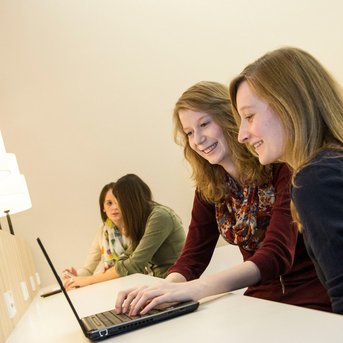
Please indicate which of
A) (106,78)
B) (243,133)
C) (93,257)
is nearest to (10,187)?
(93,257)

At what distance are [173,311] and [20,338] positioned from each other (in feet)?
1.55

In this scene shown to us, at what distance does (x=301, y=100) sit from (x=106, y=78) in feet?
8.71

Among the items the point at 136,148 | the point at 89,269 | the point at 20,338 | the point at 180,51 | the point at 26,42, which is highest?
the point at 26,42

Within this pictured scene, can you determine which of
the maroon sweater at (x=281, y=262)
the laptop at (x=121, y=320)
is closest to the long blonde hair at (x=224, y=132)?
the maroon sweater at (x=281, y=262)

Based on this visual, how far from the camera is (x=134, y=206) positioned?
2.70m

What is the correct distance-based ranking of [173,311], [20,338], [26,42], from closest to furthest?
[173,311]
[20,338]
[26,42]

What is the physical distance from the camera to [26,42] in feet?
11.2

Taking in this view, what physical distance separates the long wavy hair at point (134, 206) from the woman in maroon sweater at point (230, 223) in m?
1.00

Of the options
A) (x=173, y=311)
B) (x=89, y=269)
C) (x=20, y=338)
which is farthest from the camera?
(x=89, y=269)

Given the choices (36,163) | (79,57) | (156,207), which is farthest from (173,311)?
(79,57)

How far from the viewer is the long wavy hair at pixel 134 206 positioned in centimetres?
269

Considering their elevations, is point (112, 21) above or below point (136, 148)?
above

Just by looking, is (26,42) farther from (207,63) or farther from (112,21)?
(207,63)

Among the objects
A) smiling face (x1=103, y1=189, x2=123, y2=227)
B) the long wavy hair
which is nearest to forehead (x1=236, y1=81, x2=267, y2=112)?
the long wavy hair
